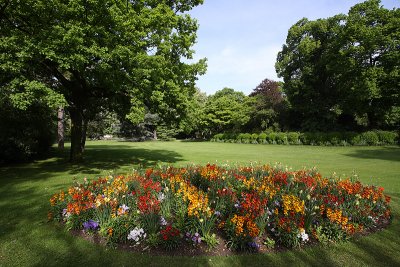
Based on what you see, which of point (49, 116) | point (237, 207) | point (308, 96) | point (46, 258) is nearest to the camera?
point (46, 258)

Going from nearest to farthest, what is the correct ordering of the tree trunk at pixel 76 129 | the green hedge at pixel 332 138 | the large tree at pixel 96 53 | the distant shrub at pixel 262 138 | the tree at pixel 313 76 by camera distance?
the large tree at pixel 96 53 → the tree trunk at pixel 76 129 → the green hedge at pixel 332 138 → the tree at pixel 313 76 → the distant shrub at pixel 262 138

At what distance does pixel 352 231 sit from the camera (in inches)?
212

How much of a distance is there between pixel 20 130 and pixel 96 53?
795cm

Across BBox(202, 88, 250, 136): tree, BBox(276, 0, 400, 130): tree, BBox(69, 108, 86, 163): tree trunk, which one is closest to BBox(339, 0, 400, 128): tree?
BBox(276, 0, 400, 130): tree

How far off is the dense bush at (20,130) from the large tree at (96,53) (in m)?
1.83

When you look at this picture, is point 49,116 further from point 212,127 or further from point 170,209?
point 212,127

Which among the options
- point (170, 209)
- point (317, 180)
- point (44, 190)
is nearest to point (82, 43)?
point (44, 190)

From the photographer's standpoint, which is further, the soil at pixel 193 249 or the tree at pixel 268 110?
the tree at pixel 268 110

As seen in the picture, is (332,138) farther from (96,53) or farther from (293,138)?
(96,53)

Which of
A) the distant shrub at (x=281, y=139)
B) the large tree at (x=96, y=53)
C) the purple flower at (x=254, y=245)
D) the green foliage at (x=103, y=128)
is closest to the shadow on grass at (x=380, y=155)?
the large tree at (x=96, y=53)

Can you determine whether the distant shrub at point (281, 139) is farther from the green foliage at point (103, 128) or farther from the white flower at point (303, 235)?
the white flower at point (303, 235)

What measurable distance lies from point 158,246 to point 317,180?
4.94 m

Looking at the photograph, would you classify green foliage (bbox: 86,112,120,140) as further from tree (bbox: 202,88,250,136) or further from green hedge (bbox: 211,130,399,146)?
green hedge (bbox: 211,130,399,146)

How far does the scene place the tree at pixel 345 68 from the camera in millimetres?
28438
